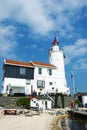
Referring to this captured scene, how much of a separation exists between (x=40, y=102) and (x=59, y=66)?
16.7 meters

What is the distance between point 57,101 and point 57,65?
13688mm

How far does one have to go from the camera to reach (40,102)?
4272cm

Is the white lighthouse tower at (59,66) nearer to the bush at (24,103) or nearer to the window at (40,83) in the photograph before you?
the window at (40,83)

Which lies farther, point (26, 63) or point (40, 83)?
point (26, 63)

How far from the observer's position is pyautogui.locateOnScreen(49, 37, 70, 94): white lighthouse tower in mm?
55969

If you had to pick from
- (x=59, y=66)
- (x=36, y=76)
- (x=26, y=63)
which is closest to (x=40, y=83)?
(x=36, y=76)

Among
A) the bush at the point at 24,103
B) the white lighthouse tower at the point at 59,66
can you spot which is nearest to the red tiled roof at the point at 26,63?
the white lighthouse tower at the point at 59,66

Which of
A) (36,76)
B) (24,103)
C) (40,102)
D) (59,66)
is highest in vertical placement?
(59,66)

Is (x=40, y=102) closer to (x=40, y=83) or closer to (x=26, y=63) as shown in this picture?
(x=40, y=83)

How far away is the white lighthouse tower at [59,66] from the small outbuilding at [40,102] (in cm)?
1143

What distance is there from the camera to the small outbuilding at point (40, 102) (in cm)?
4144

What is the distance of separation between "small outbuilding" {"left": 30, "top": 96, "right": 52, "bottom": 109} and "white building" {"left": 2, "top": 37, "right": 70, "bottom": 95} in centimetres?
730

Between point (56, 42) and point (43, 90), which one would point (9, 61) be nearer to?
point (43, 90)

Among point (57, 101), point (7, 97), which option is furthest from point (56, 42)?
point (7, 97)
